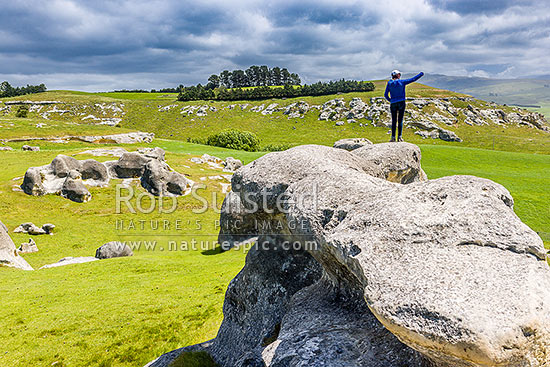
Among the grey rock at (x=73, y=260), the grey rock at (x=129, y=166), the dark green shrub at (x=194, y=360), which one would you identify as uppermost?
the grey rock at (x=129, y=166)

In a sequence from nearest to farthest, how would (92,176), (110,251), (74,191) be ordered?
(110,251), (74,191), (92,176)

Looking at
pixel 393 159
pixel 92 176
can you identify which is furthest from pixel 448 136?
pixel 393 159

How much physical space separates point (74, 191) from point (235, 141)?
59072 mm

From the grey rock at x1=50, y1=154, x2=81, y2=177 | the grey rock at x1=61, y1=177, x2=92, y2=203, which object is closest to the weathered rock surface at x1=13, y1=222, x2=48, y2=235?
the grey rock at x1=61, y1=177, x2=92, y2=203

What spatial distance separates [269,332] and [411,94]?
17581cm

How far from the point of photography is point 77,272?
2500cm

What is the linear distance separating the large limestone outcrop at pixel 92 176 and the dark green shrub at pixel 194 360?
37123 millimetres

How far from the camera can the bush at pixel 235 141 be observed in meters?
97.4

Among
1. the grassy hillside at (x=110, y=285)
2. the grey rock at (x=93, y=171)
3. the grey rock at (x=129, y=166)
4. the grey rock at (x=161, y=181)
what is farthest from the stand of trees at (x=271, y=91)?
the grassy hillside at (x=110, y=285)

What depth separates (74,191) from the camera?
139ft

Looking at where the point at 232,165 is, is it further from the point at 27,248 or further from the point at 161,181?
the point at 27,248

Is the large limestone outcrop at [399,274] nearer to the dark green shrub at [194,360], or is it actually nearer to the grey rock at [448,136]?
the dark green shrub at [194,360]

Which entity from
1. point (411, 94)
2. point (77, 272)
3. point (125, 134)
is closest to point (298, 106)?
point (411, 94)

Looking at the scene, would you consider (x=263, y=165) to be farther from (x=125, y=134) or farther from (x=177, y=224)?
(x=125, y=134)
